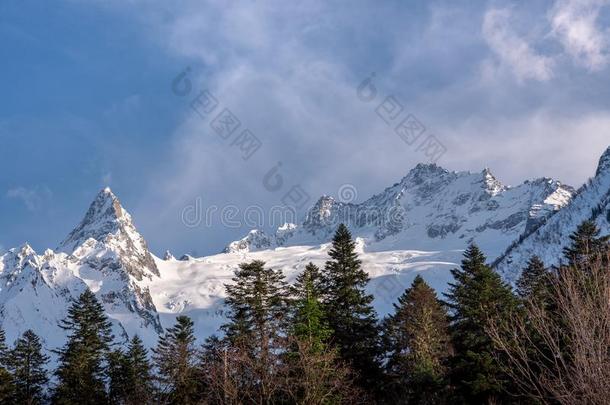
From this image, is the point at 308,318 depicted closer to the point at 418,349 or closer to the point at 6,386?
the point at 418,349

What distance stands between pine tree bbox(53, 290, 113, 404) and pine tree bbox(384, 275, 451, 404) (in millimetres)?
24394

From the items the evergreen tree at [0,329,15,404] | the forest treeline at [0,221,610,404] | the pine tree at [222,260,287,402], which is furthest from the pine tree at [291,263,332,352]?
the evergreen tree at [0,329,15,404]

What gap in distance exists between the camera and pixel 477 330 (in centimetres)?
3572

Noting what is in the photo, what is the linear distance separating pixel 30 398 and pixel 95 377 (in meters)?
5.63

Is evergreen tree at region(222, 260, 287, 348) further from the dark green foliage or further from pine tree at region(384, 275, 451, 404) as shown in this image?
the dark green foliage

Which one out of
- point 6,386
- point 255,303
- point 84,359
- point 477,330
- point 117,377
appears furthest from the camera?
point 117,377

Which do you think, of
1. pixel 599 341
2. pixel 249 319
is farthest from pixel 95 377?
pixel 599 341

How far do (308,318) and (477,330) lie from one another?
1064cm

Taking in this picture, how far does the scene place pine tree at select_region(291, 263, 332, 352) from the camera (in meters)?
37.1

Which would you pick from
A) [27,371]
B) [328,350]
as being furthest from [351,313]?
[27,371]

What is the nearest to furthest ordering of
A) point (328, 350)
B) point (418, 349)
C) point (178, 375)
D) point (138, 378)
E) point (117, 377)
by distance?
point (328, 350), point (418, 349), point (178, 375), point (138, 378), point (117, 377)

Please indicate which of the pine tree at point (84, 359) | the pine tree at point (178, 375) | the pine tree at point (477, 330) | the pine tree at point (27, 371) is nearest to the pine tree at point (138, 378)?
the pine tree at point (178, 375)

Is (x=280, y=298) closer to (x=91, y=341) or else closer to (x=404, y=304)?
(x=404, y=304)

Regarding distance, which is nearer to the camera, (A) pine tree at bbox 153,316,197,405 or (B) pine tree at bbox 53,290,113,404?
(A) pine tree at bbox 153,316,197,405
